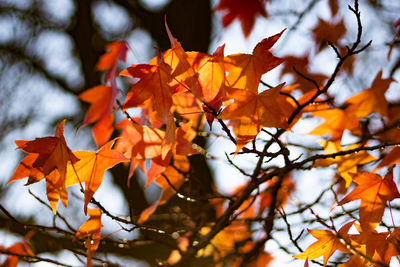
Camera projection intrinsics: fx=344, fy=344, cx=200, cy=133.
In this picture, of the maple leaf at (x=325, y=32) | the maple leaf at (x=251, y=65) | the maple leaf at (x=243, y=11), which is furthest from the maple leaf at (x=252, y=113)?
the maple leaf at (x=325, y=32)

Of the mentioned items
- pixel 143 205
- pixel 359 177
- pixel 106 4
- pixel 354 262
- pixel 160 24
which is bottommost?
pixel 354 262

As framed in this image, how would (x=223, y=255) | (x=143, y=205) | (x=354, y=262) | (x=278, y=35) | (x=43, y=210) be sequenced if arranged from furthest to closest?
(x=43, y=210), (x=143, y=205), (x=223, y=255), (x=354, y=262), (x=278, y=35)

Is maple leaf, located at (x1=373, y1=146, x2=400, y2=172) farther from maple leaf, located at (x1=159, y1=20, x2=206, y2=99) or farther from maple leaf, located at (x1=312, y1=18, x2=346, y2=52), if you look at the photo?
maple leaf, located at (x1=312, y1=18, x2=346, y2=52)

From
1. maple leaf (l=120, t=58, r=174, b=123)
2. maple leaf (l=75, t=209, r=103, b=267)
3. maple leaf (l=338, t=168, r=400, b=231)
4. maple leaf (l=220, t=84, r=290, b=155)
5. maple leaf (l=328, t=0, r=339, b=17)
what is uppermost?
maple leaf (l=328, t=0, r=339, b=17)

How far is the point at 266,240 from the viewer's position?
1.05m

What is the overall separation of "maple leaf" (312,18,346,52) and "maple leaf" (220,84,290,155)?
3.50 ft

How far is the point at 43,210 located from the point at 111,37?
1.10 meters

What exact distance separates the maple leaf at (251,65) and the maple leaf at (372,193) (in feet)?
0.99

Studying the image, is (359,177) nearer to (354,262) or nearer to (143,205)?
(354,262)

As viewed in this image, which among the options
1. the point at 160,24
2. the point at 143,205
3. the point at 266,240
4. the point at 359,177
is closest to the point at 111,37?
the point at 160,24

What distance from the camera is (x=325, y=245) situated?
2.52ft

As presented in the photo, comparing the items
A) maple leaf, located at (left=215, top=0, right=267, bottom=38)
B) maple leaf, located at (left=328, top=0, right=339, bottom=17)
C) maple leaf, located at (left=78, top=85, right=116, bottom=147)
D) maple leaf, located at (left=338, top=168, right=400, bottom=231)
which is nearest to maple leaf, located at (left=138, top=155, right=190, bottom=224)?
maple leaf, located at (left=78, top=85, right=116, bottom=147)

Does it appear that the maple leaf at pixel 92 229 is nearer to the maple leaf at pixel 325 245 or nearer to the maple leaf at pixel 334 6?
the maple leaf at pixel 325 245

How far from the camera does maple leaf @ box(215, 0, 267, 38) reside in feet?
4.86
